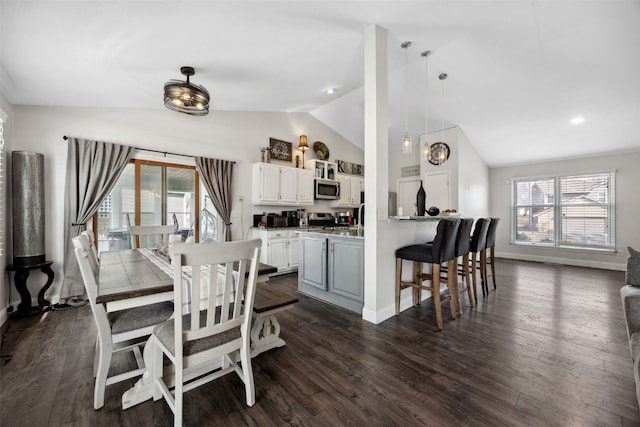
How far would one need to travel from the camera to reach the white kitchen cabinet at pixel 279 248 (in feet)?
15.0

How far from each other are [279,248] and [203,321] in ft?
10.2

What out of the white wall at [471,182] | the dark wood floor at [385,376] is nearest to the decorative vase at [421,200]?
the dark wood floor at [385,376]

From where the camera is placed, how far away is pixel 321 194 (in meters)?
5.72

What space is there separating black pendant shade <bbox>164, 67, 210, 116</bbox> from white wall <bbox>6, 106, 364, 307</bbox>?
1.70 m

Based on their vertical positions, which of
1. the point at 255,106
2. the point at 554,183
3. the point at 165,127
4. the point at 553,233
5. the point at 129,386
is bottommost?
the point at 129,386

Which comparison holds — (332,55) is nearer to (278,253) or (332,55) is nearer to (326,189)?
(326,189)

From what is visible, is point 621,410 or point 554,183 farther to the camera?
point 554,183

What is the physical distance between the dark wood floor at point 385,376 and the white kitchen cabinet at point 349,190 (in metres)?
3.64

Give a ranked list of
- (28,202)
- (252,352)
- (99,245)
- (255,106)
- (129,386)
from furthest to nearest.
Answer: (255,106)
(99,245)
(28,202)
(252,352)
(129,386)

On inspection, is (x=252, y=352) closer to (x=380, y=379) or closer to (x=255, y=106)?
(x=380, y=379)

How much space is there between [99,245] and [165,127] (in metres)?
1.90

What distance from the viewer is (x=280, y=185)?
5113 mm

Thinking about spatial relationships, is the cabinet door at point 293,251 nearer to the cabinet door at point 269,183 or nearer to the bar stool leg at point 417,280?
the cabinet door at point 269,183

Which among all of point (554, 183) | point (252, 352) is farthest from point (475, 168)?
A: point (252, 352)
